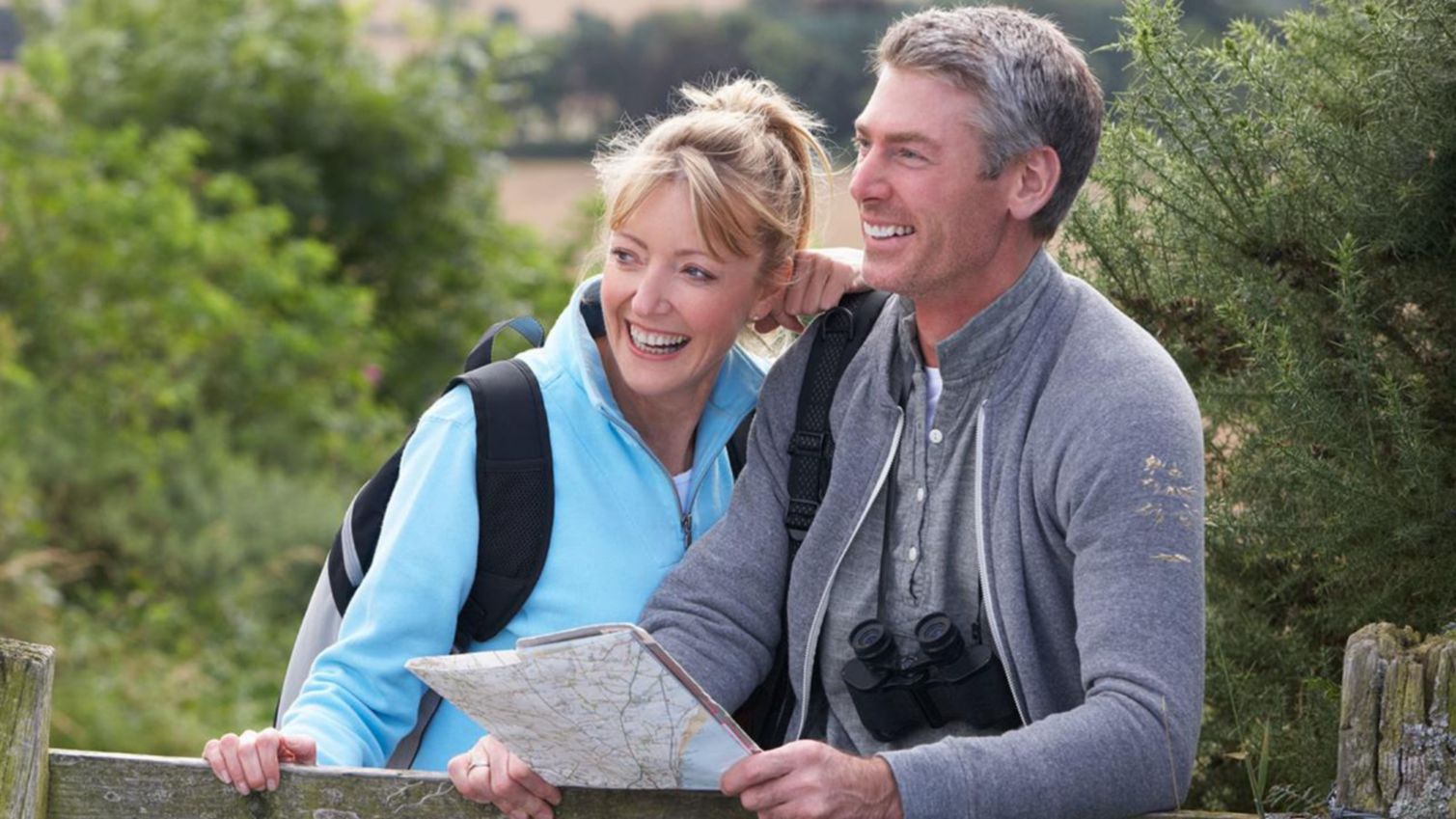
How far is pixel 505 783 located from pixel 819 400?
767 millimetres

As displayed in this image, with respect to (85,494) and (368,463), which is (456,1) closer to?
(368,463)

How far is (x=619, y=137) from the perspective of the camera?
3.01m

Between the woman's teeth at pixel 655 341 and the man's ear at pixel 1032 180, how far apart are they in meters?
0.56

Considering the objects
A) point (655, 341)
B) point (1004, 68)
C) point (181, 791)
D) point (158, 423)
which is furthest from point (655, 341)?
point (158, 423)

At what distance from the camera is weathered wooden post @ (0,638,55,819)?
2244mm

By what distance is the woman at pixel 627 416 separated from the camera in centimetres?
265

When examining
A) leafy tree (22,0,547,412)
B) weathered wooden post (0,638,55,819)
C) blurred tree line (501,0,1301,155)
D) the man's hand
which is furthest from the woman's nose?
blurred tree line (501,0,1301,155)

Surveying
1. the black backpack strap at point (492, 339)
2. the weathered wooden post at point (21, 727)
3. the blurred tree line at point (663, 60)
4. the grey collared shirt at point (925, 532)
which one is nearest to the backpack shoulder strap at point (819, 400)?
the grey collared shirt at point (925, 532)

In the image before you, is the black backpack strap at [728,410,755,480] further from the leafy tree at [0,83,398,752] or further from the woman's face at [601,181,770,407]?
the leafy tree at [0,83,398,752]

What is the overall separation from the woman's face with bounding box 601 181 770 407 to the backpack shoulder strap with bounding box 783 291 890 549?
15cm

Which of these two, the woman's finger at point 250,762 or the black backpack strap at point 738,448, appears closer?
the woman's finger at point 250,762

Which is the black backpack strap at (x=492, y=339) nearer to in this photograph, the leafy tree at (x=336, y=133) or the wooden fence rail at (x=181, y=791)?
the wooden fence rail at (x=181, y=791)

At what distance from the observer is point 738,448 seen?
297 cm

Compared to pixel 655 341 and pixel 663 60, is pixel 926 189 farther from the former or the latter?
pixel 663 60
